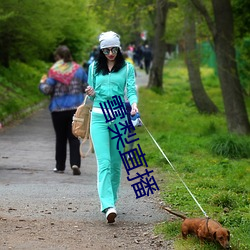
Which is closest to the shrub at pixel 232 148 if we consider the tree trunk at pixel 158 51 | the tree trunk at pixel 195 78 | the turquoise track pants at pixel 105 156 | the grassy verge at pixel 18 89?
the turquoise track pants at pixel 105 156

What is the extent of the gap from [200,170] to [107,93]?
4101 mm

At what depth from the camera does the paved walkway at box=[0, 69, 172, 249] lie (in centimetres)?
776

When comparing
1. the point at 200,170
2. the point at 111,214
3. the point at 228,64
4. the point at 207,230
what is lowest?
the point at 200,170

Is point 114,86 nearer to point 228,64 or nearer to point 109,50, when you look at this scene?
point 109,50

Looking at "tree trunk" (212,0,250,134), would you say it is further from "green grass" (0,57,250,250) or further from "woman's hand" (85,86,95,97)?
"woman's hand" (85,86,95,97)

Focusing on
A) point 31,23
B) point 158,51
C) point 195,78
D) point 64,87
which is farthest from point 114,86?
point 158,51

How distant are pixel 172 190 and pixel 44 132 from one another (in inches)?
342

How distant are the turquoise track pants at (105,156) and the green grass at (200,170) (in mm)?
609

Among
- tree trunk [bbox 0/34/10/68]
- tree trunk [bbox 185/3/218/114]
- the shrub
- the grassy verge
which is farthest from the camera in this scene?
tree trunk [bbox 185/3/218/114]

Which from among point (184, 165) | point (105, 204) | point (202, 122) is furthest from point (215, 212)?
point (202, 122)

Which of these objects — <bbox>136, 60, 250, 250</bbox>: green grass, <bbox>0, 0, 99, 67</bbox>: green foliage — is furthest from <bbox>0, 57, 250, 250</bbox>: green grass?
<bbox>0, 0, 99, 67</bbox>: green foliage

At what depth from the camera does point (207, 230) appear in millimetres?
6082

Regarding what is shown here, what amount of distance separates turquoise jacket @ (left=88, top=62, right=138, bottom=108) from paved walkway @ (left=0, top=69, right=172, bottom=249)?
1227 mm

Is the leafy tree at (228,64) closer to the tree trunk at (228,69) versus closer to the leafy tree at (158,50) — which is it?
the tree trunk at (228,69)
